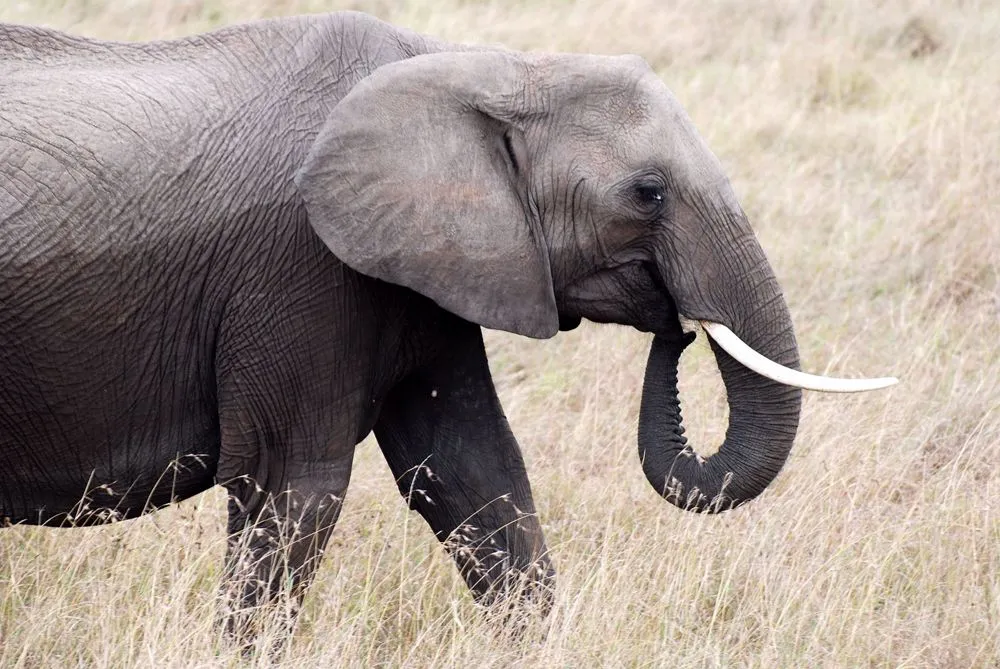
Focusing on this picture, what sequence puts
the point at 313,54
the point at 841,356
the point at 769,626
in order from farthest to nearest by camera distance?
the point at 841,356
the point at 769,626
the point at 313,54

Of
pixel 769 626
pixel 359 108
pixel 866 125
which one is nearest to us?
pixel 359 108

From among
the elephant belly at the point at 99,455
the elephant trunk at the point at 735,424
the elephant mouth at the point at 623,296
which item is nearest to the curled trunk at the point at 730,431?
the elephant trunk at the point at 735,424

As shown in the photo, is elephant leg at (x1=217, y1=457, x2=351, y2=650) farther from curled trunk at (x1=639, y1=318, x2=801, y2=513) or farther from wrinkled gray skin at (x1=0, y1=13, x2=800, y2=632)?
curled trunk at (x1=639, y1=318, x2=801, y2=513)

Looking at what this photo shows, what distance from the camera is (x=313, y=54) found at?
3.88 m

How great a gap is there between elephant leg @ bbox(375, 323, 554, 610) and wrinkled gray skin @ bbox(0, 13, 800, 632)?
24cm

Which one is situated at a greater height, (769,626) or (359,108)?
(359,108)

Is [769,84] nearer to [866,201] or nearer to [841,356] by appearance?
[866,201]

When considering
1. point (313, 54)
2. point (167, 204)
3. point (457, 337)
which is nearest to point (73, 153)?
point (167, 204)

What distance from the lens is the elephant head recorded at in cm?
365

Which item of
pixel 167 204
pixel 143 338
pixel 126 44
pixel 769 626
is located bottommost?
pixel 769 626

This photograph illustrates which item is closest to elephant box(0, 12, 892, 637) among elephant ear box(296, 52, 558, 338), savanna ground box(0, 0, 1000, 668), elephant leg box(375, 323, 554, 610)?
elephant ear box(296, 52, 558, 338)

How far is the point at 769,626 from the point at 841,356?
6.43ft

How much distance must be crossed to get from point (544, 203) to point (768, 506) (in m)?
1.60

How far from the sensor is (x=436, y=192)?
367 centimetres
